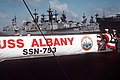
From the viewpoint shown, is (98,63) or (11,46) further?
(98,63)

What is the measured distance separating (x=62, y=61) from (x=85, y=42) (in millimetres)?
1399

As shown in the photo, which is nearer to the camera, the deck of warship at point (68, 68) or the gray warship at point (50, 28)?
the deck of warship at point (68, 68)

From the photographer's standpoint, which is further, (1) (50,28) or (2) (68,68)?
(1) (50,28)

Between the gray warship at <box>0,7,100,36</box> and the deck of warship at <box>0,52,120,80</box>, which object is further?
the gray warship at <box>0,7,100,36</box>

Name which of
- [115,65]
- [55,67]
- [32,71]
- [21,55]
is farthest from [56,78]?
[115,65]

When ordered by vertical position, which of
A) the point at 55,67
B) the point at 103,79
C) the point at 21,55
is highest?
the point at 21,55

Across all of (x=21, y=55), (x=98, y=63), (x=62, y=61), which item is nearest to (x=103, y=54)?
(x=98, y=63)

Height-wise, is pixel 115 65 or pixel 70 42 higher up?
pixel 70 42

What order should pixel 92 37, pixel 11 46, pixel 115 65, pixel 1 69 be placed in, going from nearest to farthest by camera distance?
pixel 11 46, pixel 1 69, pixel 92 37, pixel 115 65

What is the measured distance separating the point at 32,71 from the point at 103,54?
3635mm

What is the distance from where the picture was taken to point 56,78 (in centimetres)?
1068

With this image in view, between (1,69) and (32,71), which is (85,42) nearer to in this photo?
(32,71)

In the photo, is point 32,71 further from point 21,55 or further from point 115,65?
point 115,65

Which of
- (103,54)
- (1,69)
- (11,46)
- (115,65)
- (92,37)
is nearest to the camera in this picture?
(11,46)
